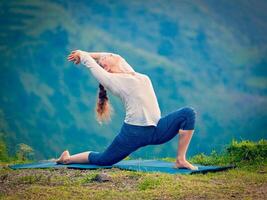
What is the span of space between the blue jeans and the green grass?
229 mm

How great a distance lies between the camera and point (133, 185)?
4625 millimetres

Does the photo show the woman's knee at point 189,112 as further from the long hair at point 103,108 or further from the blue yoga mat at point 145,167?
the long hair at point 103,108

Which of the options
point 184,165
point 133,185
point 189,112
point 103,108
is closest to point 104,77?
point 103,108

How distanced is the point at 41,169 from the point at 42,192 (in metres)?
1.53

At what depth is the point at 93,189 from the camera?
4.47m

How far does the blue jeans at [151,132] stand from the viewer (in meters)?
5.51

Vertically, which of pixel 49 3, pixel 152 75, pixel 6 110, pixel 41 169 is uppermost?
pixel 49 3

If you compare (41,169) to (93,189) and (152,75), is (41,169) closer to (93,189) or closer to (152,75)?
(93,189)

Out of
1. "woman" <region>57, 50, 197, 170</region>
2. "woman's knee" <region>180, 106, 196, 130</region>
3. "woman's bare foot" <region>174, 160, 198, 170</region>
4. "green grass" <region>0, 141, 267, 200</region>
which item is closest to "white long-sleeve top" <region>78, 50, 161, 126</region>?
"woman" <region>57, 50, 197, 170</region>

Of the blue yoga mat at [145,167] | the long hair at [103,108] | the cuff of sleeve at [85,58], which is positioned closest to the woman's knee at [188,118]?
the blue yoga mat at [145,167]

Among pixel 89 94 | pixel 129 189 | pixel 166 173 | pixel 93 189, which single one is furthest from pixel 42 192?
pixel 89 94

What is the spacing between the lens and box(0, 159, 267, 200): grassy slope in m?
4.20

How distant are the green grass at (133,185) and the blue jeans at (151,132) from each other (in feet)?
0.75

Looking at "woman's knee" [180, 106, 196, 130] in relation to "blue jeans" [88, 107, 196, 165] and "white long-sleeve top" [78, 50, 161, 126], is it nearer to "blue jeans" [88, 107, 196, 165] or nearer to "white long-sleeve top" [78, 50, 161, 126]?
"blue jeans" [88, 107, 196, 165]
